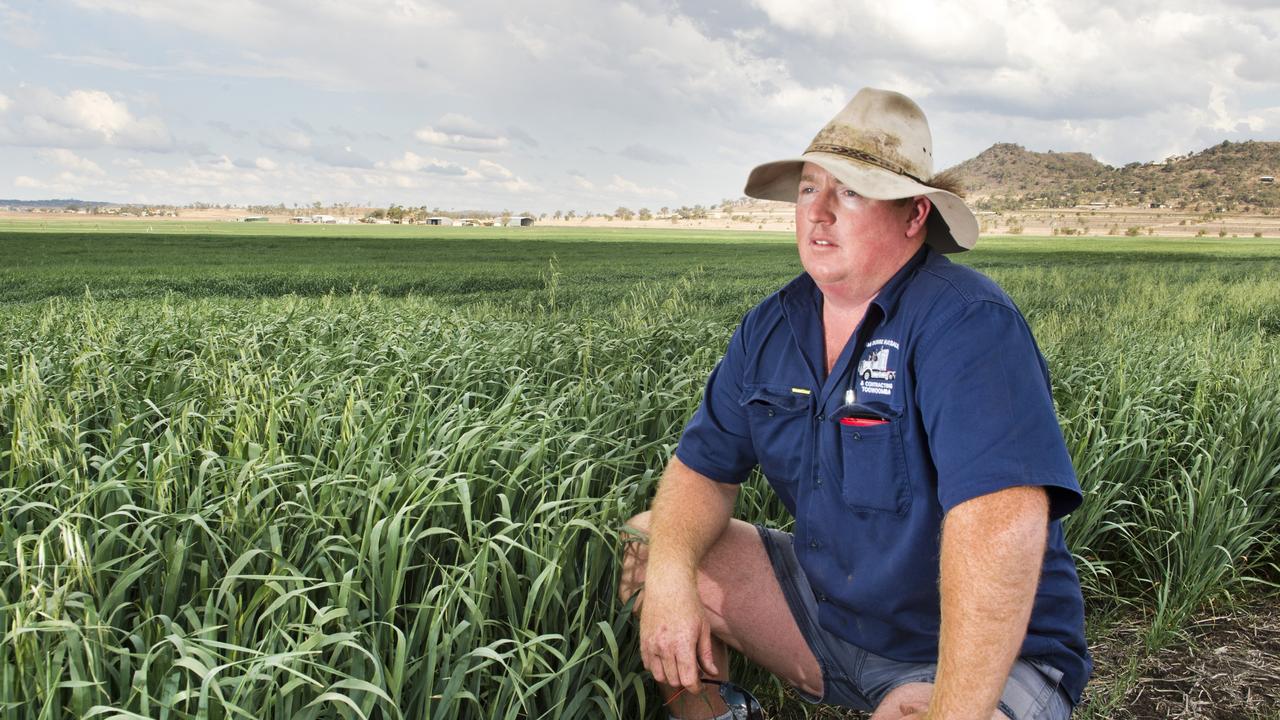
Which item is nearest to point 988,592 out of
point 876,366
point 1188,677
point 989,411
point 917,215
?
point 989,411

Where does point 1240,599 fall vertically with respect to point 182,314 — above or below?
below

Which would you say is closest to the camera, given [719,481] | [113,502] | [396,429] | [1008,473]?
[1008,473]

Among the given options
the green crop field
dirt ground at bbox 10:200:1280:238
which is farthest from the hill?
the green crop field

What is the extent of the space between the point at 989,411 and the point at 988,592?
390 mm

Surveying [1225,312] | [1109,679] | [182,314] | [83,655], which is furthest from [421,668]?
[1225,312]

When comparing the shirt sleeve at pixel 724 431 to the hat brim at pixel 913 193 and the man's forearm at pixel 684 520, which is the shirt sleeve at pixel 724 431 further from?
the hat brim at pixel 913 193

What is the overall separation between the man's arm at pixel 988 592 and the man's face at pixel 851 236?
0.72 meters

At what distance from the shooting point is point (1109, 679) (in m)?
3.29

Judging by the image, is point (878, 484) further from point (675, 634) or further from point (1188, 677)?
point (1188, 677)

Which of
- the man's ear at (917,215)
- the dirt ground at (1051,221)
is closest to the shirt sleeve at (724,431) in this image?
the man's ear at (917,215)

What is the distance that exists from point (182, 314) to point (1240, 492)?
8312mm

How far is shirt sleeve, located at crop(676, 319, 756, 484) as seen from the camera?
A: 2.54 m

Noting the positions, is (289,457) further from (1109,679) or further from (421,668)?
(1109,679)

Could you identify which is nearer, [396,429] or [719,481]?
[719,481]
